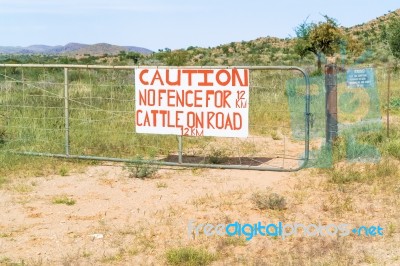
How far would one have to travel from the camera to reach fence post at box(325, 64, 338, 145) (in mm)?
10703

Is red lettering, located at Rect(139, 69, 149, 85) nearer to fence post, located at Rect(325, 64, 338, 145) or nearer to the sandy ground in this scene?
the sandy ground

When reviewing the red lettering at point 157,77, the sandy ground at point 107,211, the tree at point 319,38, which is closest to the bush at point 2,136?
the sandy ground at point 107,211

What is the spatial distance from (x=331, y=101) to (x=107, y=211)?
4.87 metres

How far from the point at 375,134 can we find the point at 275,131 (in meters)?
2.57

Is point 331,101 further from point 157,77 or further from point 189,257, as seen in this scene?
point 189,257

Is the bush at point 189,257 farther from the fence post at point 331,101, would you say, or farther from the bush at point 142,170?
the fence post at point 331,101

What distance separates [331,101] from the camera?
1083 cm

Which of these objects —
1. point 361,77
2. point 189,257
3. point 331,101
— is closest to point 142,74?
point 331,101

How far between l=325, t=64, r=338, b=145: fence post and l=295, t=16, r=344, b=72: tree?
23.5 meters

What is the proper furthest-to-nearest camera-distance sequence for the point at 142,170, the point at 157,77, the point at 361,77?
the point at 361,77 → the point at 157,77 → the point at 142,170

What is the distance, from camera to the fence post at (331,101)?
1070 centimetres

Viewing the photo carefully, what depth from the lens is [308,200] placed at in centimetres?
814

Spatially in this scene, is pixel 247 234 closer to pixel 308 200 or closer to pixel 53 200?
pixel 308 200

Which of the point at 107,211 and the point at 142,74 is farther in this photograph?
the point at 142,74
